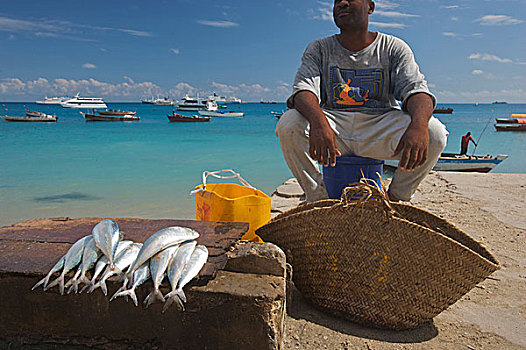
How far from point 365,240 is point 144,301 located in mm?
1025

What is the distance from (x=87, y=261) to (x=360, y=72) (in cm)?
238

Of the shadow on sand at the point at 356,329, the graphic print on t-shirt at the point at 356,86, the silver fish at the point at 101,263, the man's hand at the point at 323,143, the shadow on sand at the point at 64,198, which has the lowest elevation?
the shadow on sand at the point at 64,198

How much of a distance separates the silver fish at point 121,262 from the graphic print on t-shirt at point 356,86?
2.00 m

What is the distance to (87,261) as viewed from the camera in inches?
60.2

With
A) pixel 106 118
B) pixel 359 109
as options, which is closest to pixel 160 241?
pixel 359 109

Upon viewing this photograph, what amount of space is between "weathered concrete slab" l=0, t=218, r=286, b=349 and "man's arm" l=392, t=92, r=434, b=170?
1213mm

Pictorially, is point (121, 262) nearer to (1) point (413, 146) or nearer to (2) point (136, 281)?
(2) point (136, 281)

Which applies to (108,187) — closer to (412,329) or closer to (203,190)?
(203,190)

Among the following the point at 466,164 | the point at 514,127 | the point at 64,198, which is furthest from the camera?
the point at 514,127

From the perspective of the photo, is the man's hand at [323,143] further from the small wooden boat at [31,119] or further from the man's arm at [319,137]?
the small wooden boat at [31,119]

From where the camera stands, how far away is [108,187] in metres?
7.81

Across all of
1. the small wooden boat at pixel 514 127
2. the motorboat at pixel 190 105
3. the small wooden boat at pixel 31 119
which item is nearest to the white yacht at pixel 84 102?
the motorboat at pixel 190 105

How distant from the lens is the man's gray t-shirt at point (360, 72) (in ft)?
9.26

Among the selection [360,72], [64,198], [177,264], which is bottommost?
[64,198]
